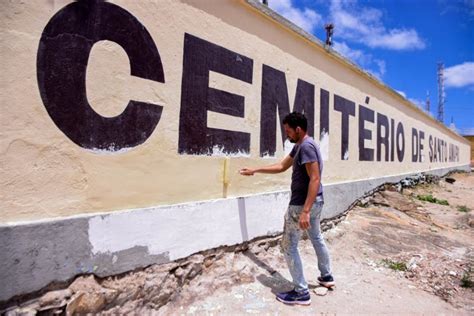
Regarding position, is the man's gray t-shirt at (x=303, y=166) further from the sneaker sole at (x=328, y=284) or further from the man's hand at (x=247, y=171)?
the sneaker sole at (x=328, y=284)

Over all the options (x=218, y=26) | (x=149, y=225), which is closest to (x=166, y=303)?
(x=149, y=225)

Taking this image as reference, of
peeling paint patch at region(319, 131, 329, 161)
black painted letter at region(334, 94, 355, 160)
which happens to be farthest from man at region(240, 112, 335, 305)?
black painted letter at region(334, 94, 355, 160)

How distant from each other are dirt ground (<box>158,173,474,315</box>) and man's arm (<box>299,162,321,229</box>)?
82cm

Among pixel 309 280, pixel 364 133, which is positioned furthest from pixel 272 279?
pixel 364 133

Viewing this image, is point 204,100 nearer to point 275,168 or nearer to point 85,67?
point 275,168

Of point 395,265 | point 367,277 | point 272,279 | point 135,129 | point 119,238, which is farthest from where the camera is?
point 395,265

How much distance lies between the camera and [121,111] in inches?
106

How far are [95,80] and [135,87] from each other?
1.18ft

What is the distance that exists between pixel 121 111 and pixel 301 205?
6.13 feet

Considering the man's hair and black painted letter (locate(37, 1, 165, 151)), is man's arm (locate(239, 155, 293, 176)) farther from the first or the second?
black painted letter (locate(37, 1, 165, 151))

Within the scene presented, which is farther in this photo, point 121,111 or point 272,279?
point 272,279

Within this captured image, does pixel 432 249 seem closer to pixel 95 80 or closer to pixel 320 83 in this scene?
pixel 320 83

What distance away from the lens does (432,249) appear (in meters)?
5.09

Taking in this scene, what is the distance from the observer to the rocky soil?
2.53 m
